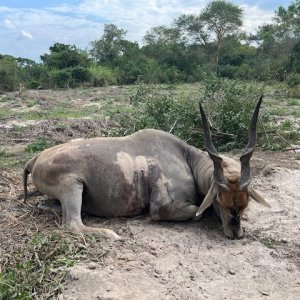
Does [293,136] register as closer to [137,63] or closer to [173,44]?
[137,63]

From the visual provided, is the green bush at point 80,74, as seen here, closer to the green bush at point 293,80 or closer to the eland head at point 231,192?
the green bush at point 293,80

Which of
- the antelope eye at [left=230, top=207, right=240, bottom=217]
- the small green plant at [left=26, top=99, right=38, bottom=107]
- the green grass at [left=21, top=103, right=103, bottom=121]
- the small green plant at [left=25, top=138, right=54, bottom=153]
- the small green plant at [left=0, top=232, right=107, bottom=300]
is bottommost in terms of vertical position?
the small green plant at [left=26, top=99, right=38, bottom=107]

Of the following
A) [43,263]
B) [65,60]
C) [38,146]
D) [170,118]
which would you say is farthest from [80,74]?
[43,263]

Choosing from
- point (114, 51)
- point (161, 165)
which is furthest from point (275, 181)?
point (114, 51)

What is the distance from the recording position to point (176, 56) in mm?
43219

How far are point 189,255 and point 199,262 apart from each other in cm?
17

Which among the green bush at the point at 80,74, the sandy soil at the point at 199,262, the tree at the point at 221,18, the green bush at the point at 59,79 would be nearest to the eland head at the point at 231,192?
the sandy soil at the point at 199,262

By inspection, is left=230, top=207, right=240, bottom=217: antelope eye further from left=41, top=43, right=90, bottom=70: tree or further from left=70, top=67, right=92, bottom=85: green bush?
left=41, top=43, right=90, bottom=70: tree

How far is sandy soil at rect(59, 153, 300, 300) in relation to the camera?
13.6 feet

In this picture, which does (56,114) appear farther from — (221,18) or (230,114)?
(221,18)

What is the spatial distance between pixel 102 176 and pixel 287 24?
1335 inches

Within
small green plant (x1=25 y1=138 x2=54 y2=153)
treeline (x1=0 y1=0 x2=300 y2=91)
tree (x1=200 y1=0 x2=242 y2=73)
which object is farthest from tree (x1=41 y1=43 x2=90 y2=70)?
small green plant (x1=25 y1=138 x2=54 y2=153)

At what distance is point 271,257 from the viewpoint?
15.6 feet

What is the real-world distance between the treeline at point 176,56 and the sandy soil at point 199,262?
22.0 m
